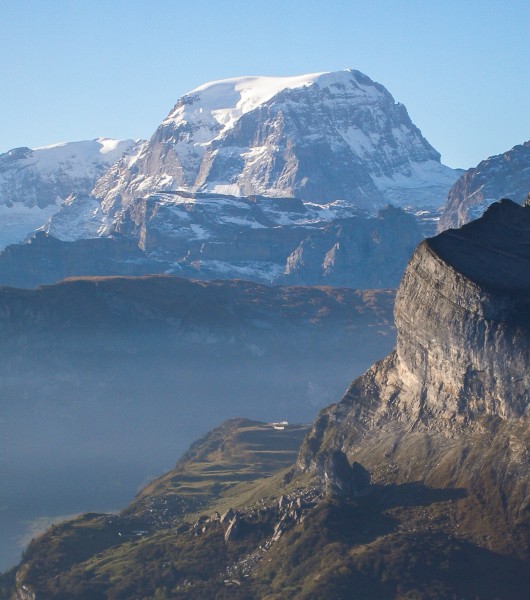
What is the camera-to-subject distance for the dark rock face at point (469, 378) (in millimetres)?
177250

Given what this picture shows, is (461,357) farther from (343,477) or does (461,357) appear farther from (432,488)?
(343,477)

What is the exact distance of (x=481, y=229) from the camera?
199750mm

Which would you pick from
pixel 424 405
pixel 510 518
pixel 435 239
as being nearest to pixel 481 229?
pixel 435 239

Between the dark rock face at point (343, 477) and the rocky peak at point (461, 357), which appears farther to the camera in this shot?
the dark rock face at point (343, 477)

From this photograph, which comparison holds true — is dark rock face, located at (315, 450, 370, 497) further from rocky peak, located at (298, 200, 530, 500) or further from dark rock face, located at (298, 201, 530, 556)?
rocky peak, located at (298, 200, 530, 500)

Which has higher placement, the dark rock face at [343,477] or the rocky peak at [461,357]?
the rocky peak at [461,357]

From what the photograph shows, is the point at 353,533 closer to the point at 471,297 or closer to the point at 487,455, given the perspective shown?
the point at 487,455

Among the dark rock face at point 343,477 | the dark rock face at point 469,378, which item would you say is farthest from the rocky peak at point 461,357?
the dark rock face at point 343,477

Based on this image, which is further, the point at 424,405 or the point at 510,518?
the point at 424,405

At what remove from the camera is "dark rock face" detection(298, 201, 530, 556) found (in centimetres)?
→ 17725

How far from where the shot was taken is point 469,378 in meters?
184

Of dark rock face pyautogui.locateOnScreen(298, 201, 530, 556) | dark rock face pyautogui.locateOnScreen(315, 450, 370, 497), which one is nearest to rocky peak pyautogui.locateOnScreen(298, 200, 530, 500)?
dark rock face pyautogui.locateOnScreen(298, 201, 530, 556)

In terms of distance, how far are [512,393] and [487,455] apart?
744 centimetres

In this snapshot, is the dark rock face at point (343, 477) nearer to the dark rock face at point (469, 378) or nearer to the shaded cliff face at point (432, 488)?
the shaded cliff face at point (432, 488)
